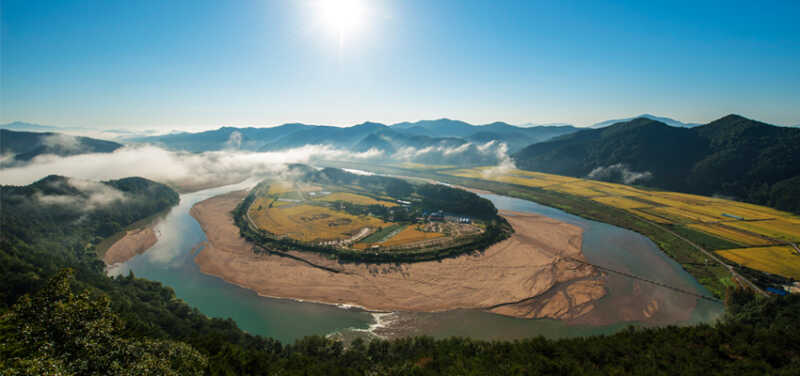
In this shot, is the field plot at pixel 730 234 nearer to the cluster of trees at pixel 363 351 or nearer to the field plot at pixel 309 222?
the cluster of trees at pixel 363 351

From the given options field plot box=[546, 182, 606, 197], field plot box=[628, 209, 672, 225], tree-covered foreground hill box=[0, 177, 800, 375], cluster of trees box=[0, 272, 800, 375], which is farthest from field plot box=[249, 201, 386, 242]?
field plot box=[546, 182, 606, 197]

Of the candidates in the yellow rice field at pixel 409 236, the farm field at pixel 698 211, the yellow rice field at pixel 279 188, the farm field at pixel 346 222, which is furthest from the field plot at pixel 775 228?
the yellow rice field at pixel 279 188

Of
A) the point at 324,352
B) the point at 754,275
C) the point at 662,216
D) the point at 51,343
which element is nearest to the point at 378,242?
the point at 324,352

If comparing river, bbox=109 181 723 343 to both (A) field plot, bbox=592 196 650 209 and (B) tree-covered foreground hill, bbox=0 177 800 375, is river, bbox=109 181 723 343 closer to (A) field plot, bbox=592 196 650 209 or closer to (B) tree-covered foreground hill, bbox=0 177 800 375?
(B) tree-covered foreground hill, bbox=0 177 800 375

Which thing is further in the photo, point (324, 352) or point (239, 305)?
point (239, 305)

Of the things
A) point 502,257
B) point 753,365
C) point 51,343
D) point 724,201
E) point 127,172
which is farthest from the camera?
point 127,172

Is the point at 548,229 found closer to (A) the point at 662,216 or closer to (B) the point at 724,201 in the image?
(A) the point at 662,216

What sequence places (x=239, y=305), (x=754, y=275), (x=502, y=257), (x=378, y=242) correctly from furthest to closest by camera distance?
(x=378, y=242) < (x=502, y=257) < (x=754, y=275) < (x=239, y=305)
